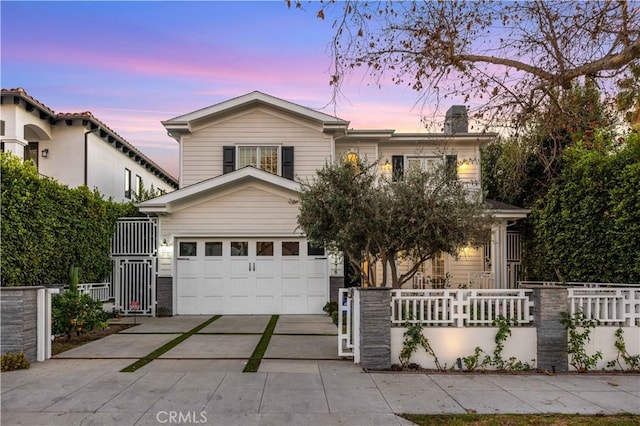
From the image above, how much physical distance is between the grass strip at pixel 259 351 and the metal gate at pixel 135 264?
4.47 m

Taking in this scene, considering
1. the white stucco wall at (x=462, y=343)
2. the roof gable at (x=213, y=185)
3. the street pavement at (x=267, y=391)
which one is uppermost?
the roof gable at (x=213, y=185)

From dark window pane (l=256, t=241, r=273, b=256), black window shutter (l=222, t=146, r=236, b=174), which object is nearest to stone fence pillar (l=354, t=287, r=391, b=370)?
dark window pane (l=256, t=241, r=273, b=256)

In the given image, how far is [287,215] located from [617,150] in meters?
9.12

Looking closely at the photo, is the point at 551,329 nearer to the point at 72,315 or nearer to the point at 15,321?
the point at 15,321

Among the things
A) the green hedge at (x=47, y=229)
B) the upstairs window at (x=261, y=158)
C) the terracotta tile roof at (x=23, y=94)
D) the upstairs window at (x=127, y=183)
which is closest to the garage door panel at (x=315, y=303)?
the upstairs window at (x=261, y=158)

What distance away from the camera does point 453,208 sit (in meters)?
7.81

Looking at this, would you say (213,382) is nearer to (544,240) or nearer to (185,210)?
(185,210)

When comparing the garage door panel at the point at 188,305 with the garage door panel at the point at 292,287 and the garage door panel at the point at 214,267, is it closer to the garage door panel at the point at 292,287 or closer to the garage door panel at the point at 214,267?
the garage door panel at the point at 214,267

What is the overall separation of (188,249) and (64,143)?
259 inches

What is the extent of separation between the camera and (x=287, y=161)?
1477cm

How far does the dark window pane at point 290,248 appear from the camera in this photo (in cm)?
1367

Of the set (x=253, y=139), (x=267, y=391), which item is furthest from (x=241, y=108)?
(x=267, y=391)

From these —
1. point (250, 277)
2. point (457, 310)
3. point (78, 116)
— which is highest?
point (78, 116)

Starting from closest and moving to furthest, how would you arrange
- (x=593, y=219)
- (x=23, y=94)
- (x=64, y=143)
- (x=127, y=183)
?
(x=593, y=219)
(x=23, y=94)
(x=64, y=143)
(x=127, y=183)
